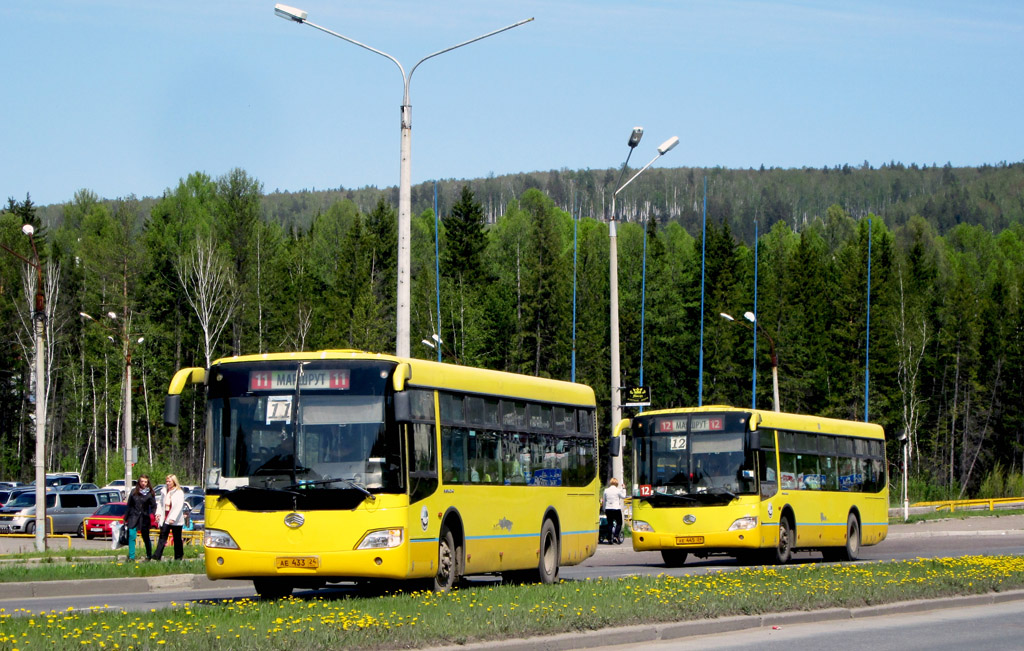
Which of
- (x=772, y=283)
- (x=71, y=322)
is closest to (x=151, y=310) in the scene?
(x=71, y=322)

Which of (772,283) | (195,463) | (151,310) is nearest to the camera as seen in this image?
(151,310)

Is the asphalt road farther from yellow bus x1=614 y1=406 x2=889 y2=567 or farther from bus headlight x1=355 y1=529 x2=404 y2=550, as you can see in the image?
bus headlight x1=355 y1=529 x2=404 y2=550

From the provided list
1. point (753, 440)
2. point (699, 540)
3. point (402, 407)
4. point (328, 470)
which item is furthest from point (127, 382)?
point (402, 407)

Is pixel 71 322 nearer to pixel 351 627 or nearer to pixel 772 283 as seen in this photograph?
pixel 772 283

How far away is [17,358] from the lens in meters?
92.9

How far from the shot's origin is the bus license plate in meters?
15.4

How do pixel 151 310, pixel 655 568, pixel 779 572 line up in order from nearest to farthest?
pixel 779 572 → pixel 655 568 → pixel 151 310

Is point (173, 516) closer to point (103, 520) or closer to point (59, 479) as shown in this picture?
point (103, 520)

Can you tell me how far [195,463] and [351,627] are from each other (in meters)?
88.8

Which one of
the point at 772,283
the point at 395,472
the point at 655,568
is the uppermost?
the point at 772,283

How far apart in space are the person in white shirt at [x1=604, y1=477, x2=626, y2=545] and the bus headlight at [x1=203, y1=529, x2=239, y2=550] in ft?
64.2

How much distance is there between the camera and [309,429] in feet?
51.3

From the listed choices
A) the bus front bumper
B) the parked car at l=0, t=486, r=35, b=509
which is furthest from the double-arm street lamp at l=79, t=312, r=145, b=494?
the bus front bumper

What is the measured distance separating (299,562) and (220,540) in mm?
1045
